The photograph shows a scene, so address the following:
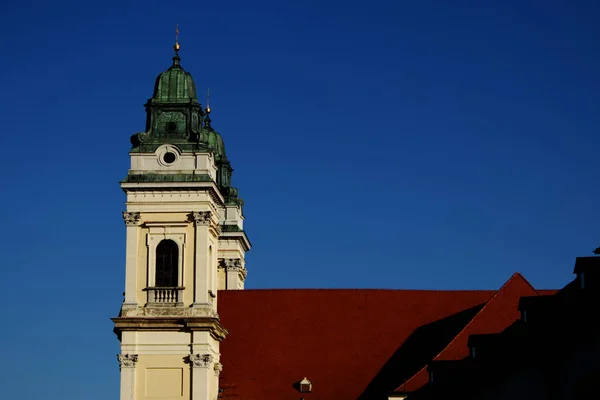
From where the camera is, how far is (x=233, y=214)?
71.2 m

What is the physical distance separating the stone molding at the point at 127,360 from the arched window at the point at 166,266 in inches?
139

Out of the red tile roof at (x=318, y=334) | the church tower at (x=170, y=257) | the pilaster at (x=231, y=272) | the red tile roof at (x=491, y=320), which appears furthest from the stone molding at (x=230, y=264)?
the red tile roof at (x=491, y=320)

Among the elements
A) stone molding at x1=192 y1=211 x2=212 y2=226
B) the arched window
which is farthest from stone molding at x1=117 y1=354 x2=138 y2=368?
stone molding at x1=192 y1=211 x2=212 y2=226

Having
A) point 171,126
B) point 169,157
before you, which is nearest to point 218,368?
point 169,157

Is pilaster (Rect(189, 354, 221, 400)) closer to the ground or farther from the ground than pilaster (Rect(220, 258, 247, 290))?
closer to the ground

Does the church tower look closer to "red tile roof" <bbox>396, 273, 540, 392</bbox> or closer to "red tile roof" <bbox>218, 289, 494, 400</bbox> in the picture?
"red tile roof" <bbox>218, 289, 494, 400</bbox>

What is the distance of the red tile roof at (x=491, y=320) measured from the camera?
53125 millimetres

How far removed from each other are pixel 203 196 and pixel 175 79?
6.17 m

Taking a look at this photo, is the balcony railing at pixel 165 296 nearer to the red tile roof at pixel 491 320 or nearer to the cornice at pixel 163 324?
the cornice at pixel 163 324

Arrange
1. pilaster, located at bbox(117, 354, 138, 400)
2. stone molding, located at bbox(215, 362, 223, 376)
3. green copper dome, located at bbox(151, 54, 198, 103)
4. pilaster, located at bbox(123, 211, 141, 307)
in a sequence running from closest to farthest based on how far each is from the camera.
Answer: pilaster, located at bbox(117, 354, 138, 400)
pilaster, located at bbox(123, 211, 141, 307)
stone molding, located at bbox(215, 362, 223, 376)
green copper dome, located at bbox(151, 54, 198, 103)

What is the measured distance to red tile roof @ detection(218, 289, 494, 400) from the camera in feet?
200

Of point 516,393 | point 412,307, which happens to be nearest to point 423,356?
point 412,307

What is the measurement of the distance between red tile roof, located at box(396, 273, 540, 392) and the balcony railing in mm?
10837

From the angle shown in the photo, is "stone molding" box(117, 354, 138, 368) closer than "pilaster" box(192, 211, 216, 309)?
Yes
